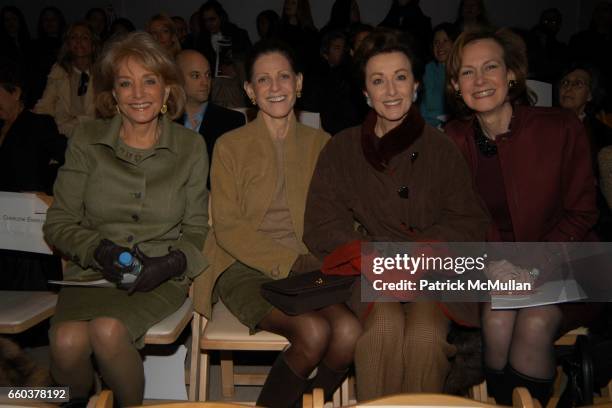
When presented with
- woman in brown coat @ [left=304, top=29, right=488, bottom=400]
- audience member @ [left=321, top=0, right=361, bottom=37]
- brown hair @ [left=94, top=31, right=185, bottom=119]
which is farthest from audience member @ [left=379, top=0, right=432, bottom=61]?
brown hair @ [left=94, top=31, right=185, bottom=119]

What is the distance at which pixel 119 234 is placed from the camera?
2.53m

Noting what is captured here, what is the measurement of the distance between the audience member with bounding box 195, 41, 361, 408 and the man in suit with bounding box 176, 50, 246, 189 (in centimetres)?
79

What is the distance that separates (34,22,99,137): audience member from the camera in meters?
4.49

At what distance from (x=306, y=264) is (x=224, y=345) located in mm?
496

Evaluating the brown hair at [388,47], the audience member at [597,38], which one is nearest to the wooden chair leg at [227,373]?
the brown hair at [388,47]

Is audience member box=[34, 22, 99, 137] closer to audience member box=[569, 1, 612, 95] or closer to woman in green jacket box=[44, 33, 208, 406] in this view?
woman in green jacket box=[44, 33, 208, 406]

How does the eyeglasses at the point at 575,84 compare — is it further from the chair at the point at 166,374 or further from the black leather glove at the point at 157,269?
the chair at the point at 166,374

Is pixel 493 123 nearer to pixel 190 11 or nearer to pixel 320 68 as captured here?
pixel 320 68

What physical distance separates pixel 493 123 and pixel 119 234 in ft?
5.46

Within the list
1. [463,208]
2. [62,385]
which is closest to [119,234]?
[62,385]

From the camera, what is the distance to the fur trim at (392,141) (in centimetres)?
247

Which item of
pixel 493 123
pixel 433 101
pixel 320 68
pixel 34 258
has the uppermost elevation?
pixel 320 68

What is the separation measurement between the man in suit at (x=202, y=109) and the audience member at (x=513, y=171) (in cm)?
143

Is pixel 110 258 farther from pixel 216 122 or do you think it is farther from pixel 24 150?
pixel 216 122
